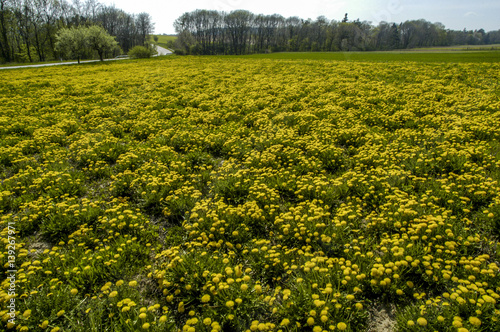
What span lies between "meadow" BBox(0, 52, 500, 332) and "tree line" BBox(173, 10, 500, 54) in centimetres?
9886

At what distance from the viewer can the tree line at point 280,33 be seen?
99938mm

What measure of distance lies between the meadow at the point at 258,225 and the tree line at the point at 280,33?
9886cm

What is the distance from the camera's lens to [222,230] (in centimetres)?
408

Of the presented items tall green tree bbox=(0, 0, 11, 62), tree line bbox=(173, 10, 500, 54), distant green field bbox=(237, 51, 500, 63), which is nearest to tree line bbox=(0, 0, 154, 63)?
tall green tree bbox=(0, 0, 11, 62)

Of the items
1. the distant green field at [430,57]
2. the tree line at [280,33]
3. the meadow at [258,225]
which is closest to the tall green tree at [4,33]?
the tree line at [280,33]

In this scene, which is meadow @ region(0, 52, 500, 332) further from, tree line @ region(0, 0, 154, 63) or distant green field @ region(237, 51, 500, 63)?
tree line @ region(0, 0, 154, 63)

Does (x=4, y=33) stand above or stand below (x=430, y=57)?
above

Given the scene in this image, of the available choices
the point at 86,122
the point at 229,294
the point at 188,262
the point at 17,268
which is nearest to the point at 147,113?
the point at 86,122

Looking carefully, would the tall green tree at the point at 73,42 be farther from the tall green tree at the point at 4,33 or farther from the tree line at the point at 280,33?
the tree line at the point at 280,33

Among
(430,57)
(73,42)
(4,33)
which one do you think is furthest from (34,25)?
(430,57)

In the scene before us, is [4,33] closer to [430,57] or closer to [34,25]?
[34,25]

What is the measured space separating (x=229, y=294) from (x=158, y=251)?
1.67m

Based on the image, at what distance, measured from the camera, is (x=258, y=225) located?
14.8 feet

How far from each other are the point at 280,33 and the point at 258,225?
125 meters
